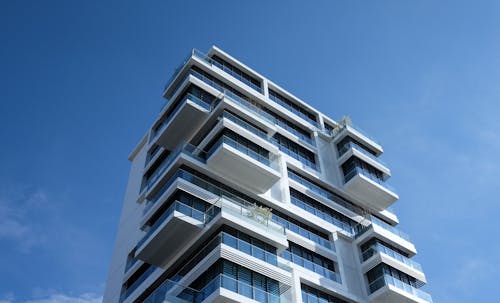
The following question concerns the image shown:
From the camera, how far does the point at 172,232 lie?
28.7 m

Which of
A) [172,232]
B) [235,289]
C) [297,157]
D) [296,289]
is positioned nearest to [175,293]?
[235,289]

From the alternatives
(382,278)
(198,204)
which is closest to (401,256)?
(382,278)

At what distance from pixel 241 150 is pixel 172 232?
23.2 ft

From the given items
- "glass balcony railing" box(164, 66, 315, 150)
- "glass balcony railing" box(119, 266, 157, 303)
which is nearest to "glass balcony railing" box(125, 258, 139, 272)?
"glass balcony railing" box(119, 266, 157, 303)

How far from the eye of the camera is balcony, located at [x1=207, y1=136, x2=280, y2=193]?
31.8 metres

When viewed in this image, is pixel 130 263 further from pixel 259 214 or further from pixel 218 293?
pixel 218 293

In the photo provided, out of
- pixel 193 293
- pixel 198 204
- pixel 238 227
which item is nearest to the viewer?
pixel 193 293

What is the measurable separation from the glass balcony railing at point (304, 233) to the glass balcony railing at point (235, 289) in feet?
26.2

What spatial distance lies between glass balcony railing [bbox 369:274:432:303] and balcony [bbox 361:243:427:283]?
1.08m

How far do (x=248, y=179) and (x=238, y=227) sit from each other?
5606 mm

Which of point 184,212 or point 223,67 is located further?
point 223,67

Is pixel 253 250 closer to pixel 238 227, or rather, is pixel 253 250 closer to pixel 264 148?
pixel 238 227

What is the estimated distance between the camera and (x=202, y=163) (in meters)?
32.2

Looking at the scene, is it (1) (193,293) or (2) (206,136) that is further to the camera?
(2) (206,136)
